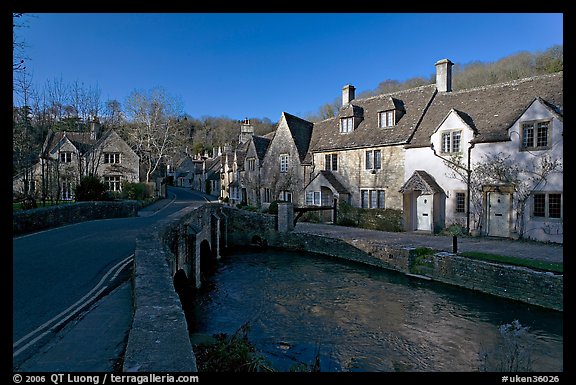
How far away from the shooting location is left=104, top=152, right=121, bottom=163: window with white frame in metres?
41.8

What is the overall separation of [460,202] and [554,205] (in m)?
4.79

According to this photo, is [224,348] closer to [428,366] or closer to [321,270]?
[428,366]

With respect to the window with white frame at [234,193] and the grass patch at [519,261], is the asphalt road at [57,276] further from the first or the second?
the window with white frame at [234,193]

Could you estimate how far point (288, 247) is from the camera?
75.7ft

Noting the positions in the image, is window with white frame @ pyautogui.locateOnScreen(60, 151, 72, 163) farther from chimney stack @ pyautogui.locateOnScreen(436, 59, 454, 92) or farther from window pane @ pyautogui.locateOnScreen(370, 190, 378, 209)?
chimney stack @ pyautogui.locateOnScreen(436, 59, 454, 92)

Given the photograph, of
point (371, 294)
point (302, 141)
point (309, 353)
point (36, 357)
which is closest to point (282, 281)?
point (371, 294)

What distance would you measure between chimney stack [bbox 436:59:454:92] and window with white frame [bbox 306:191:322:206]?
1230cm

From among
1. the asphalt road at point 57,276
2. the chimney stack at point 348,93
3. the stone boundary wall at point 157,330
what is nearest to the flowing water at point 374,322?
the asphalt road at point 57,276

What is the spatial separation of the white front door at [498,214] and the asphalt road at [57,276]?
19.1 metres

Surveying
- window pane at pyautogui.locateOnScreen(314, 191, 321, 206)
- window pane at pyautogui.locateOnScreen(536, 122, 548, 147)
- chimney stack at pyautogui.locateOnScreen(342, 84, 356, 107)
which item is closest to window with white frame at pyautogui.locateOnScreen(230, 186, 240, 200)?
window pane at pyautogui.locateOnScreen(314, 191, 321, 206)

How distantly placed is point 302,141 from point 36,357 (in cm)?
2874

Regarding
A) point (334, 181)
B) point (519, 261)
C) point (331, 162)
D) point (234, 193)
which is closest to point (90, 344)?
point (519, 261)

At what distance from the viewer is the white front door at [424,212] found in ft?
72.6

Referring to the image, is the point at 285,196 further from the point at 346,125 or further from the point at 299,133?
the point at 346,125
